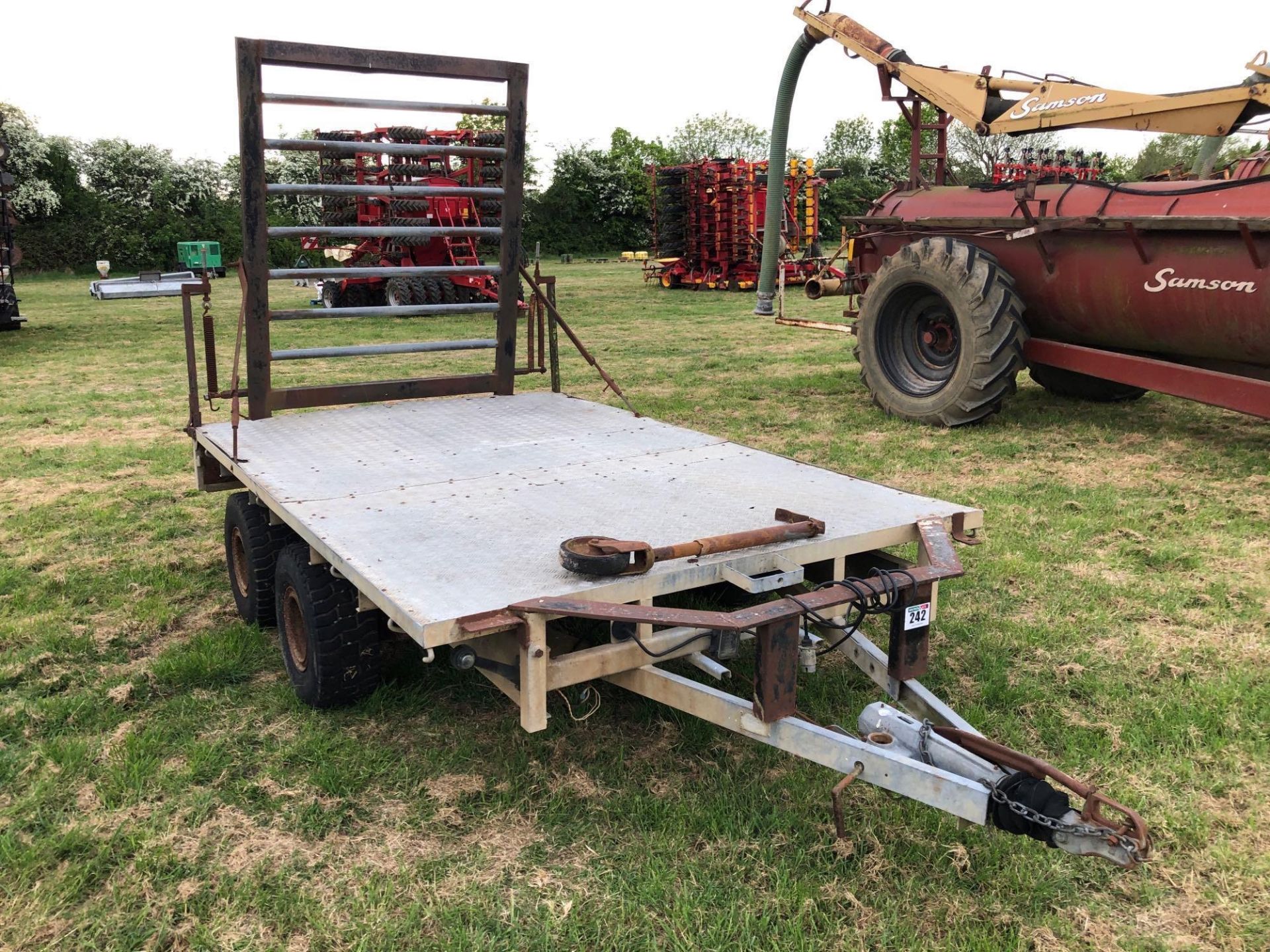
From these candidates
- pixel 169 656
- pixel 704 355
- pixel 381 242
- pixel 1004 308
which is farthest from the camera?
pixel 381 242

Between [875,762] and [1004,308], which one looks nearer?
[875,762]

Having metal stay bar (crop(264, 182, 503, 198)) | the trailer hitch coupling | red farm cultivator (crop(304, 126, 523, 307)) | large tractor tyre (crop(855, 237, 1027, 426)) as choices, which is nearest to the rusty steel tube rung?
the trailer hitch coupling

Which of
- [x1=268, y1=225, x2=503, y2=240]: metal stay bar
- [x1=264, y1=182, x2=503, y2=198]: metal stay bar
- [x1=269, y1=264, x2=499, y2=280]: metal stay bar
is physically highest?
[x1=264, y1=182, x2=503, y2=198]: metal stay bar

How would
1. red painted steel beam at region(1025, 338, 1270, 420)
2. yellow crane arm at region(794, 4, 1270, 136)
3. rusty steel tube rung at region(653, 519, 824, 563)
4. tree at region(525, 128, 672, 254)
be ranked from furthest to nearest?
tree at region(525, 128, 672, 254) < yellow crane arm at region(794, 4, 1270, 136) < red painted steel beam at region(1025, 338, 1270, 420) < rusty steel tube rung at region(653, 519, 824, 563)

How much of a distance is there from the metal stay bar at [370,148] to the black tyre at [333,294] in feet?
39.3

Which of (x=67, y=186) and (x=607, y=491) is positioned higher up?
(x=67, y=186)

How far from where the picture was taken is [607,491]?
370 cm

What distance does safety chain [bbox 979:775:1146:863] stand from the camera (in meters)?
2.09

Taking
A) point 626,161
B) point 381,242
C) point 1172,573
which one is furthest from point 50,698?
point 626,161

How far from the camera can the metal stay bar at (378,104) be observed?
16.1ft

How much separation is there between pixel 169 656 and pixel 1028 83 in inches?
292

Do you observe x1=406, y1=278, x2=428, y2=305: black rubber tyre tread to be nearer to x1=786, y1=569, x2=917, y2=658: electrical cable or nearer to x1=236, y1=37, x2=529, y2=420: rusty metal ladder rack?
x1=236, y1=37, x2=529, y2=420: rusty metal ladder rack

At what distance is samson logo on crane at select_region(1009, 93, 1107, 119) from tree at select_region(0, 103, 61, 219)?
30.9m

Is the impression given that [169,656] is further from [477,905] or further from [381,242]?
[381,242]
